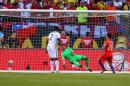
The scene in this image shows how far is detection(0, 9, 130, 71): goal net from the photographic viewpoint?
59.1ft

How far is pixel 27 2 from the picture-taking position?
2333 centimetres

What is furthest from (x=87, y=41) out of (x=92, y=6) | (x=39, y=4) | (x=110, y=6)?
(x=110, y=6)

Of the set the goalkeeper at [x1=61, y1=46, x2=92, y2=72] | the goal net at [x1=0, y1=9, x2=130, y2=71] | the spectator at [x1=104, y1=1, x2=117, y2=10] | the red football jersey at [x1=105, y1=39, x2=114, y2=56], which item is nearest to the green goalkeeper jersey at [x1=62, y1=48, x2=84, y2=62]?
the goalkeeper at [x1=61, y1=46, x2=92, y2=72]

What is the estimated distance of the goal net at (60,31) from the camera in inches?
709

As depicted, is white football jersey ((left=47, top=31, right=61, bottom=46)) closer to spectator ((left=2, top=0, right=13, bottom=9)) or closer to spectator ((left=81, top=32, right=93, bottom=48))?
spectator ((left=81, top=32, right=93, bottom=48))

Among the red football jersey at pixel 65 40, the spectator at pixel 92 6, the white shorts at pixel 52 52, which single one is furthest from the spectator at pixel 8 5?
the white shorts at pixel 52 52

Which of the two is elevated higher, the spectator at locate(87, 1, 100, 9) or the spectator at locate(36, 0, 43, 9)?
the spectator at locate(36, 0, 43, 9)

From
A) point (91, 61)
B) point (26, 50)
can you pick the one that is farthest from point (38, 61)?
point (91, 61)

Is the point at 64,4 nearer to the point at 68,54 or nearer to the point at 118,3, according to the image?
the point at 118,3

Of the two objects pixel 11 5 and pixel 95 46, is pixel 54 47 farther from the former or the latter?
pixel 11 5

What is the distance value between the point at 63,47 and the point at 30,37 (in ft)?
3.78

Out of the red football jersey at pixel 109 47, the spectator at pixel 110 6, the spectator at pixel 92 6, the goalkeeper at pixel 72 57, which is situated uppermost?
the spectator at pixel 92 6

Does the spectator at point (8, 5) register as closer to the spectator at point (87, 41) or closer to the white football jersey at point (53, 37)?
the white football jersey at point (53, 37)

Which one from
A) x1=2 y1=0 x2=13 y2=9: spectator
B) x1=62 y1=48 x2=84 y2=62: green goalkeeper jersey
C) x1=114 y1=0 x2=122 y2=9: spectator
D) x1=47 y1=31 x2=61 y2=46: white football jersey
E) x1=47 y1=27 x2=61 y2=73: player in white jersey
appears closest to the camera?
x1=62 y1=48 x2=84 y2=62: green goalkeeper jersey
